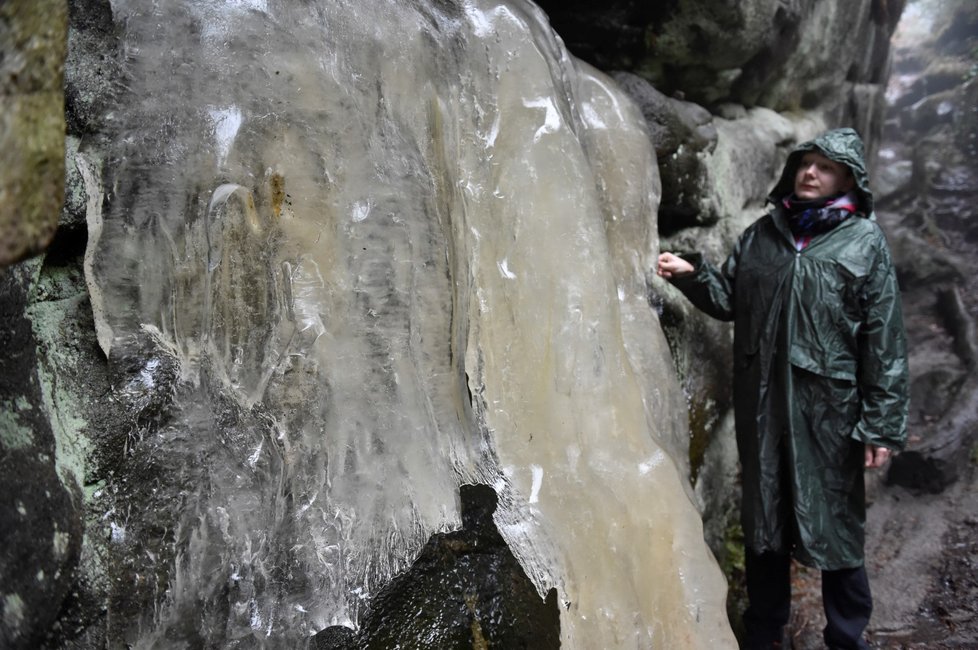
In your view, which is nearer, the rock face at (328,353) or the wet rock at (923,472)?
the rock face at (328,353)

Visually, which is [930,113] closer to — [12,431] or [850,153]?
[850,153]

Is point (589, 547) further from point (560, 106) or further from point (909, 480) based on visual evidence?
point (909, 480)

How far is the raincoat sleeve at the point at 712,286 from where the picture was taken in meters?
2.91

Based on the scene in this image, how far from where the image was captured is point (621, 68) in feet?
11.9

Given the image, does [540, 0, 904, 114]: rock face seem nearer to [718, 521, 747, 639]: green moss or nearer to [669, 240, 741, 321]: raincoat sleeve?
[669, 240, 741, 321]: raincoat sleeve

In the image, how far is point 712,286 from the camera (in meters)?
2.90

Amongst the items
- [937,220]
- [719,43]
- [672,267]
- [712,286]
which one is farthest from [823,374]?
[937,220]

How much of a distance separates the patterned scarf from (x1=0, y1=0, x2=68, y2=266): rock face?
2.62 m

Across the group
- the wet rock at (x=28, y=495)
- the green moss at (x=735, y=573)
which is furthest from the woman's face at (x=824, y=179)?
the wet rock at (x=28, y=495)

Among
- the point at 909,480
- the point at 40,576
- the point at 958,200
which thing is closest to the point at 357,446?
the point at 40,576

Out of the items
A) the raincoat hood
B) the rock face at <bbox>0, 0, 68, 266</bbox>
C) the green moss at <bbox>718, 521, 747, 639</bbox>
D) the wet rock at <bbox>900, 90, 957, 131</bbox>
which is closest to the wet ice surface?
the rock face at <bbox>0, 0, 68, 266</bbox>

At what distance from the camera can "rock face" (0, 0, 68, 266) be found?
0.87 meters

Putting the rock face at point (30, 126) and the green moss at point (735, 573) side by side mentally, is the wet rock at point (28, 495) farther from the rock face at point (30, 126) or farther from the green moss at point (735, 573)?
the green moss at point (735, 573)

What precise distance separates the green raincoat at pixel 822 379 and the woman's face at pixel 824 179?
0.07m
